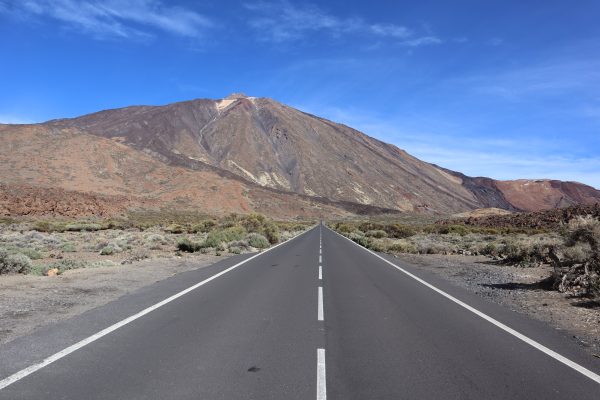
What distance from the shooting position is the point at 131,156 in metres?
106

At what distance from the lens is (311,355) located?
6.39 metres

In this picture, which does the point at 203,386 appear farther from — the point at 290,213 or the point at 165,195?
the point at 290,213

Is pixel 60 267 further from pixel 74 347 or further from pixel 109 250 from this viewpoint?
pixel 74 347

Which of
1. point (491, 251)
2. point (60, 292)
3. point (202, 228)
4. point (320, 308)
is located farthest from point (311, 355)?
point (202, 228)

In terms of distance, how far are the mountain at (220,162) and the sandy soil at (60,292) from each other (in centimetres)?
7237

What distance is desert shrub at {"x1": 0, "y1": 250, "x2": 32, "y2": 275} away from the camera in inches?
574

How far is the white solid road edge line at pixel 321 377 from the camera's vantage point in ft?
16.3

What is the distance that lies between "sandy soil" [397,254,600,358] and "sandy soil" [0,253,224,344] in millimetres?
8946

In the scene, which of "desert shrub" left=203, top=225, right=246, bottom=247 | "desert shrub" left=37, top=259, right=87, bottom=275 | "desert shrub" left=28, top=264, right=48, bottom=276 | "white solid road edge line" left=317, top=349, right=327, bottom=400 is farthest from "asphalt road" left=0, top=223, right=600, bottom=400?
"desert shrub" left=203, top=225, right=246, bottom=247

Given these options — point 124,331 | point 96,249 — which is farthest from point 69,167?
point 124,331

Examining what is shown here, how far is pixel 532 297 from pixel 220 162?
14543 centimetres

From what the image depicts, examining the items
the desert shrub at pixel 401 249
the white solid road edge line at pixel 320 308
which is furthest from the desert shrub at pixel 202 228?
the white solid road edge line at pixel 320 308

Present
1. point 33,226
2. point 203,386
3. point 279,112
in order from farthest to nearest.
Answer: point 279,112 → point 33,226 → point 203,386

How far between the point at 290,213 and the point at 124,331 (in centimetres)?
11073
